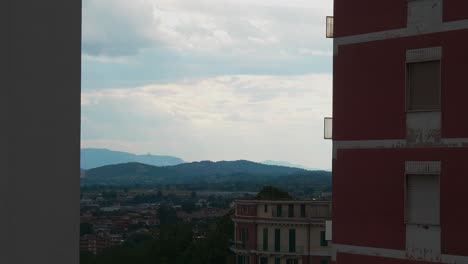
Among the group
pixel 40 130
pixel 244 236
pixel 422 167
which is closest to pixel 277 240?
pixel 244 236

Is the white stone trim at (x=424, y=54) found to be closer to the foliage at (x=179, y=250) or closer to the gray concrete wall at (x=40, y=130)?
the gray concrete wall at (x=40, y=130)

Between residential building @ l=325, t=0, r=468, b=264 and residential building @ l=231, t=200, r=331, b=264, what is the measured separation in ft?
192

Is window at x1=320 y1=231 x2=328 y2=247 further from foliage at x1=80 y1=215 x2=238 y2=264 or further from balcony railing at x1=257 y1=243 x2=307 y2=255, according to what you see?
foliage at x1=80 y1=215 x2=238 y2=264

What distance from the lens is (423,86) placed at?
1510 centimetres

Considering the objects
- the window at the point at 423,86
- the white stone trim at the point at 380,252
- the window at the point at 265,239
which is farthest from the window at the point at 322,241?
the window at the point at 423,86

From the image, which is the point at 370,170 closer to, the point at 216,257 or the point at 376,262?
the point at 376,262

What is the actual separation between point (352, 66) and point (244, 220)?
66.5m

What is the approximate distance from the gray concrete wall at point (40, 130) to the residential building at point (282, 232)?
72666 millimetres

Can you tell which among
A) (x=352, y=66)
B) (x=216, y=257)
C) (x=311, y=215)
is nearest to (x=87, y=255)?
(x=216, y=257)

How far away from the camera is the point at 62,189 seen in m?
A: 2.18

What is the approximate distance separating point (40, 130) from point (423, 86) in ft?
45.0

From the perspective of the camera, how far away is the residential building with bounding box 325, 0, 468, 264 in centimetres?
1436

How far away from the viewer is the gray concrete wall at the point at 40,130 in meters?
2.04

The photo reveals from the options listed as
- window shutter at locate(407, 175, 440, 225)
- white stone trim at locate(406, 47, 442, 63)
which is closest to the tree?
window shutter at locate(407, 175, 440, 225)
